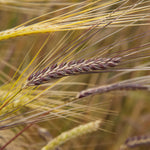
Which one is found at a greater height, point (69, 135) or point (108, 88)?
point (108, 88)

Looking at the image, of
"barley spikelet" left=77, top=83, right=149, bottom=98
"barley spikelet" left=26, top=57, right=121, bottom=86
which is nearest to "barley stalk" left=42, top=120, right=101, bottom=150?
"barley spikelet" left=77, top=83, right=149, bottom=98

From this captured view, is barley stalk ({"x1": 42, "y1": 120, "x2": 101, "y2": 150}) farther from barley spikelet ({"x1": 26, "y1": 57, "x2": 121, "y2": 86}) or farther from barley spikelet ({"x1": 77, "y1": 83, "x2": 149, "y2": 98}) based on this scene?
barley spikelet ({"x1": 26, "y1": 57, "x2": 121, "y2": 86})

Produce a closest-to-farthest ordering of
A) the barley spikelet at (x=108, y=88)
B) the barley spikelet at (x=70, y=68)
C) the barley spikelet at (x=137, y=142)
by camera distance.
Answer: the barley spikelet at (x=70, y=68)
the barley spikelet at (x=108, y=88)
the barley spikelet at (x=137, y=142)

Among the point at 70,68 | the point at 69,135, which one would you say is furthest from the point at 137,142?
the point at 70,68

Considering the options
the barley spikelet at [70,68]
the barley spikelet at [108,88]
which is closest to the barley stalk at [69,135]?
the barley spikelet at [108,88]

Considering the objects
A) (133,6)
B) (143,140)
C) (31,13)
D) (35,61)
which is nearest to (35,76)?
(35,61)

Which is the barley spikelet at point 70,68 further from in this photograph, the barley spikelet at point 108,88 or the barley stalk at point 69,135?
the barley stalk at point 69,135

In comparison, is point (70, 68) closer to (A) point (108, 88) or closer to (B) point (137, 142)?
(A) point (108, 88)

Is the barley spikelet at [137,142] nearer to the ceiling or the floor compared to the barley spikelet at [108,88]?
nearer to the floor
